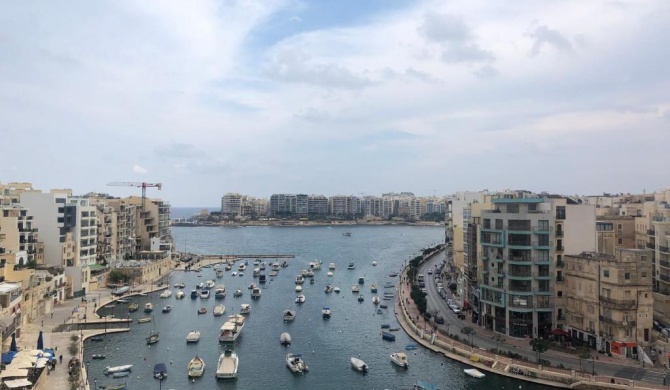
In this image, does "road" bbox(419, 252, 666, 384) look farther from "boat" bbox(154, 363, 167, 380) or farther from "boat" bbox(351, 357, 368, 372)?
"boat" bbox(154, 363, 167, 380)

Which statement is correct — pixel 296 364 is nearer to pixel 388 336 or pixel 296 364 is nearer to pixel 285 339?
pixel 285 339

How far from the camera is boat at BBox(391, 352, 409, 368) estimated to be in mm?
32697

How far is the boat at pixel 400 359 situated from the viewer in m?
32.7

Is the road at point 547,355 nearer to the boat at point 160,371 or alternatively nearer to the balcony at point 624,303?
the balcony at point 624,303

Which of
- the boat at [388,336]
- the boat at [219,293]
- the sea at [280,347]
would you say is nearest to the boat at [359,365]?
the sea at [280,347]

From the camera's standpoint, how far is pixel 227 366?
31672mm

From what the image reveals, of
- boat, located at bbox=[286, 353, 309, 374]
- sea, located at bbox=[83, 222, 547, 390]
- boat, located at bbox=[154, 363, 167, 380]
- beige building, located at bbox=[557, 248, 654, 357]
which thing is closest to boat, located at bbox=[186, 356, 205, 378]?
sea, located at bbox=[83, 222, 547, 390]

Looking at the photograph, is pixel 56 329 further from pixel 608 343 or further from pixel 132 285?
pixel 608 343

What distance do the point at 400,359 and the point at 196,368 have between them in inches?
498

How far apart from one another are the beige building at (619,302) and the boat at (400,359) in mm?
11682

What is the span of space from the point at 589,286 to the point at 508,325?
596cm

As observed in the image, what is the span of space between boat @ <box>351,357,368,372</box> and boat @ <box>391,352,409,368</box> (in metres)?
1.94

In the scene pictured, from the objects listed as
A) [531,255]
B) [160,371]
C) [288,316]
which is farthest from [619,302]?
[160,371]

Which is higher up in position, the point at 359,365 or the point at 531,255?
the point at 531,255
